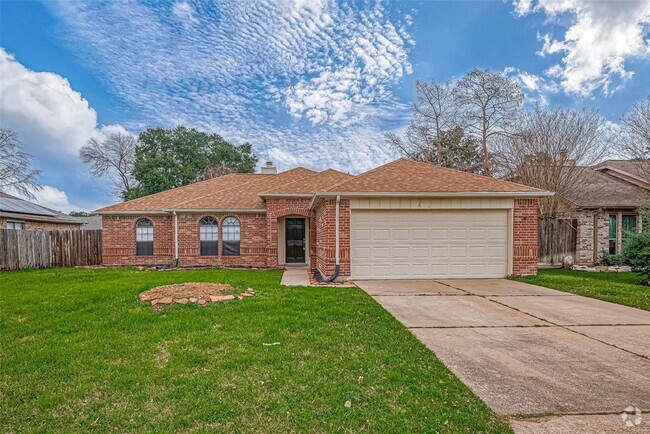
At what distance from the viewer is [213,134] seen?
112ft

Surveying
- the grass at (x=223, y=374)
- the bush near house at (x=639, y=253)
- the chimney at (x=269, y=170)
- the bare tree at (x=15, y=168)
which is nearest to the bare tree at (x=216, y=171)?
the bare tree at (x=15, y=168)

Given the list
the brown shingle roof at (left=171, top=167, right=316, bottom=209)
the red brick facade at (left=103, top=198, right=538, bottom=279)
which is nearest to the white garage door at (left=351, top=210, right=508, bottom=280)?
the red brick facade at (left=103, top=198, right=538, bottom=279)

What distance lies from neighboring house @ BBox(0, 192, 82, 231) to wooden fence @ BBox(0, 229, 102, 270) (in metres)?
4.33

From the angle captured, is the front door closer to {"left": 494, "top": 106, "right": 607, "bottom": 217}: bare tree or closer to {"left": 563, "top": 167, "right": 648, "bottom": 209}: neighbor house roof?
{"left": 494, "top": 106, "right": 607, "bottom": 217}: bare tree

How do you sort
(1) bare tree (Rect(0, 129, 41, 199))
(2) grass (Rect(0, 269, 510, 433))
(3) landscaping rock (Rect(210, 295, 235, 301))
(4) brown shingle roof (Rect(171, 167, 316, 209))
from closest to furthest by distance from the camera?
(2) grass (Rect(0, 269, 510, 433))
(3) landscaping rock (Rect(210, 295, 235, 301))
(4) brown shingle roof (Rect(171, 167, 316, 209))
(1) bare tree (Rect(0, 129, 41, 199))

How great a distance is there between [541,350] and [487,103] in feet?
62.2

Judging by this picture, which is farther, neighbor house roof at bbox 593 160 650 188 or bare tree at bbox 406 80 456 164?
bare tree at bbox 406 80 456 164

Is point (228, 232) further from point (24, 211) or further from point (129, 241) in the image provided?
point (24, 211)

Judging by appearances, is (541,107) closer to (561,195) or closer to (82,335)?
(561,195)

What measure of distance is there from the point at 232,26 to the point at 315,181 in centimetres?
669

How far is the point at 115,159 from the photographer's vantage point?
109 ft

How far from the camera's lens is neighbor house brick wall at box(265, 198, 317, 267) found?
13766 millimetres

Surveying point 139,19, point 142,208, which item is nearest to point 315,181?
point 142,208

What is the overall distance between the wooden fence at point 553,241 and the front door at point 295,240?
9.80 metres
